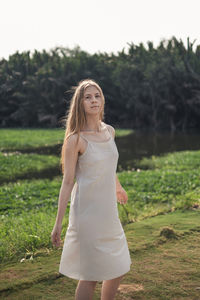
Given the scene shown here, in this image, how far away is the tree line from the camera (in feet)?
123

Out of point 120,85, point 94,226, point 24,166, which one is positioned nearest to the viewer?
point 94,226

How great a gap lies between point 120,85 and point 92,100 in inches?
1494

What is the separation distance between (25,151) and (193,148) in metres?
9.11

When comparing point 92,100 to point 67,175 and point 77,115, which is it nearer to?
point 77,115

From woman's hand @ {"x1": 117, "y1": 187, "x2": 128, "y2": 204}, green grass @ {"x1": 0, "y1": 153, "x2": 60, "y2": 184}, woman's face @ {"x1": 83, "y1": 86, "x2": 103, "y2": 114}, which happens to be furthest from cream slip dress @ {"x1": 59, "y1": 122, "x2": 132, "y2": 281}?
green grass @ {"x1": 0, "y1": 153, "x2": 60, "y2": 184}

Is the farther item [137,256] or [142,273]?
[137,256]

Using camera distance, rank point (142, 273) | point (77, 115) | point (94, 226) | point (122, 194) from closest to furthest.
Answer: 1. point (94, 226)
2. point (77, 115)
3. point (122, 194)
4. point (142, 273)

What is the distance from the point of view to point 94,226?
2545 millimetres

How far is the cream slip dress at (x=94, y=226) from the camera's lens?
254 cm

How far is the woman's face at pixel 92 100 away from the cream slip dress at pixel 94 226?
0.19m

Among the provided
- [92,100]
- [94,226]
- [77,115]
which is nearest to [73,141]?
[77,115]

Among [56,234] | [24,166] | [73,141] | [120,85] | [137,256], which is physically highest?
[120,85]

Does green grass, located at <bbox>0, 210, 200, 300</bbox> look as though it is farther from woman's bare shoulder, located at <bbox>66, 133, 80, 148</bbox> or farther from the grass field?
woman's bare shoulder, located at <bbox>66, 133, 80, 148</bbox>

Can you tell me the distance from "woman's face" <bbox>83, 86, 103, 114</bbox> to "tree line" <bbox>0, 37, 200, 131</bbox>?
34.0m
